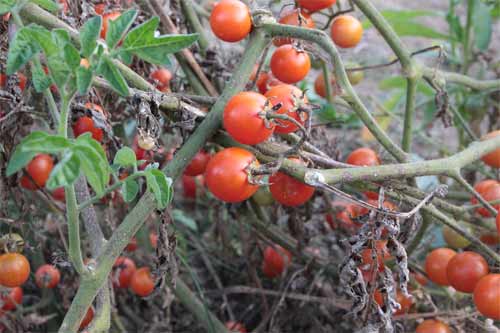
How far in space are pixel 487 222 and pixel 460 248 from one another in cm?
21

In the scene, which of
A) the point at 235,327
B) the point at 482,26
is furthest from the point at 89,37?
the point at 482,26

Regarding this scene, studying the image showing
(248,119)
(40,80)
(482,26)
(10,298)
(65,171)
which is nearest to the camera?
(65,171)

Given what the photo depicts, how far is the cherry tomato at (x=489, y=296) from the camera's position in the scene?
104cm

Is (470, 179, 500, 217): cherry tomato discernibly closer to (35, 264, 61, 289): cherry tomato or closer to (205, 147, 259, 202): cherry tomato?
(205, 147, 259, 202): cherry tomato

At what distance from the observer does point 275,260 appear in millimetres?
1576

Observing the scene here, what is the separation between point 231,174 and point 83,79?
316mm

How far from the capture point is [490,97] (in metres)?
1.84

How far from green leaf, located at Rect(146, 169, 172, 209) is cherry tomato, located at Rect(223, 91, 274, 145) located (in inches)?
6.9

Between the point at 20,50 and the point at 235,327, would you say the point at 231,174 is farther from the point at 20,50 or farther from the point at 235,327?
the point at 235,327

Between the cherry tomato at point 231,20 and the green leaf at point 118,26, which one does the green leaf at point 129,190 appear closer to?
the green leaf at point 118,26

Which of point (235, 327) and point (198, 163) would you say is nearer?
point (198, 163)

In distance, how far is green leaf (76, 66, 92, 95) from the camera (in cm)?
68

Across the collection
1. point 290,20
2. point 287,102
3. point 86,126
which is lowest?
point 86,126

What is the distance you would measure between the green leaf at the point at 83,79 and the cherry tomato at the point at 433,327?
86 cm
